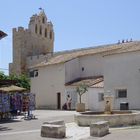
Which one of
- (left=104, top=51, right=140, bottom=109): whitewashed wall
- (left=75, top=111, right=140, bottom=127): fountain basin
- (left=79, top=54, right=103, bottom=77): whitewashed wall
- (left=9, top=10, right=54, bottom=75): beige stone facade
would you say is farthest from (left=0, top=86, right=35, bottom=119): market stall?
(left=9, top=10, right=54, bottom=75): beige stone facade

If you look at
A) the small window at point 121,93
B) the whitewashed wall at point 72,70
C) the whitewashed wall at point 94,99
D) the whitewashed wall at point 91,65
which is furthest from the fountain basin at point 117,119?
the whitewashed wall at point 72,70

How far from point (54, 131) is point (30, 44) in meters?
55.6

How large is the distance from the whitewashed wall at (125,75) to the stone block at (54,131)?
15893 mm

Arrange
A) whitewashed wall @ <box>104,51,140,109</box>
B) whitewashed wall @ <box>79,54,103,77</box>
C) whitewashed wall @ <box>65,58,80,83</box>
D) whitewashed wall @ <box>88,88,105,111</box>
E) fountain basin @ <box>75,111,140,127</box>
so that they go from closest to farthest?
fountain basin @ <box>75,111,140,127</box>
whitewashed wall @ <box>104,51,140,109</box>
whitewashed wall @ <box>88,88,105,111</box>
whitewashed wall @ <box>79,54,103,77</box>
whitewashed wall @ <box>65,58,80,83</box>

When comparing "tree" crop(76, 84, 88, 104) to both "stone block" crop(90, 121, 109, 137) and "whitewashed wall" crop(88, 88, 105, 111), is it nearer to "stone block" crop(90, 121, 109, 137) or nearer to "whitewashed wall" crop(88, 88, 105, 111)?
"whitewashed wall" crop(88, 88, 105, 111)

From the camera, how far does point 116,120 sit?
17.8 m

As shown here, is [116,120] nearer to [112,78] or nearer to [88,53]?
[112,78]

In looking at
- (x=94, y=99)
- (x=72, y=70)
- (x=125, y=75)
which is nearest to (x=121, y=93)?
(x=125, y=75)

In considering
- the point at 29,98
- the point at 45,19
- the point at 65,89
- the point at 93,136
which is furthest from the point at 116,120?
the point at 45,19

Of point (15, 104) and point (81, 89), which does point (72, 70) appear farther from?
point (15, 104)

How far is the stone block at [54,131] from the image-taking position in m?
14.9

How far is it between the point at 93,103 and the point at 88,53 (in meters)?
7.53

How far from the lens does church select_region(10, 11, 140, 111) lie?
31016 mm

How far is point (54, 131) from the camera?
49.3 ft
